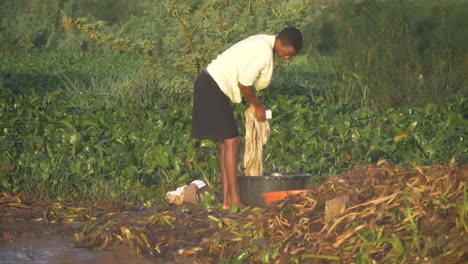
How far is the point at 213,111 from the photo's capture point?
24.7 feet

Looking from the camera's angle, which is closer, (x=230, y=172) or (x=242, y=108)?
(x=230, y=172)

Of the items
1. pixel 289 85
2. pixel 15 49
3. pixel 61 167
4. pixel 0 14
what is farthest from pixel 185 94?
pixel 0 14

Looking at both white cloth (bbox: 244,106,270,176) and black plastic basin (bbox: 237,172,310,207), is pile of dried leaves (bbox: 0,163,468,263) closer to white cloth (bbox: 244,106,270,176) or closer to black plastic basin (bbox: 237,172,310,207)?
black plastic basin (bbox: 237,172,310,207)

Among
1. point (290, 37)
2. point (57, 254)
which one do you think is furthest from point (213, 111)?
point (57, 254)

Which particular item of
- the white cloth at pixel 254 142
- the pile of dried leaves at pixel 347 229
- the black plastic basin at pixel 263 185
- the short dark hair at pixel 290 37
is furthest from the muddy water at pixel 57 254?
the short dark hair at pixel 290 37

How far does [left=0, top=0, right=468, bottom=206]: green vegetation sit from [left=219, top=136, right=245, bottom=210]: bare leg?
688mm

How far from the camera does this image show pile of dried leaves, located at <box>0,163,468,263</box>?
5141mm

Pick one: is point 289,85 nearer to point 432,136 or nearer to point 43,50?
point 432,136

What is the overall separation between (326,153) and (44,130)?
2713mm

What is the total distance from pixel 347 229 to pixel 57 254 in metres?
1.99

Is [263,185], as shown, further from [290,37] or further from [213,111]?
[290,37]

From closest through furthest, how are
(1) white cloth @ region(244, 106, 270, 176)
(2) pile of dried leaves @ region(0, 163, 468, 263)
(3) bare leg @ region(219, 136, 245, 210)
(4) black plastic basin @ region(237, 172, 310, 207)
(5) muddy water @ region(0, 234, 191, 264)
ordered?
(2) pile of dried leaves @ region(0, 163, 468, 263), (5) muddy water @ region(0, 234, 191, 264), (4) black plastic basin @ region(237, 172, 310, 207), (3) bare leg @ region(219, 136, 245, 210), (1) white cloth @ region(244, 106, 270, 176)

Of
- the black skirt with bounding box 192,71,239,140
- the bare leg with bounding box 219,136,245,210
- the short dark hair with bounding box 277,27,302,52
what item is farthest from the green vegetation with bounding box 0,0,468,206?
the short dark hair with bounding box 277,27,302,52

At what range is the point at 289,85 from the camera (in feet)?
42.2
